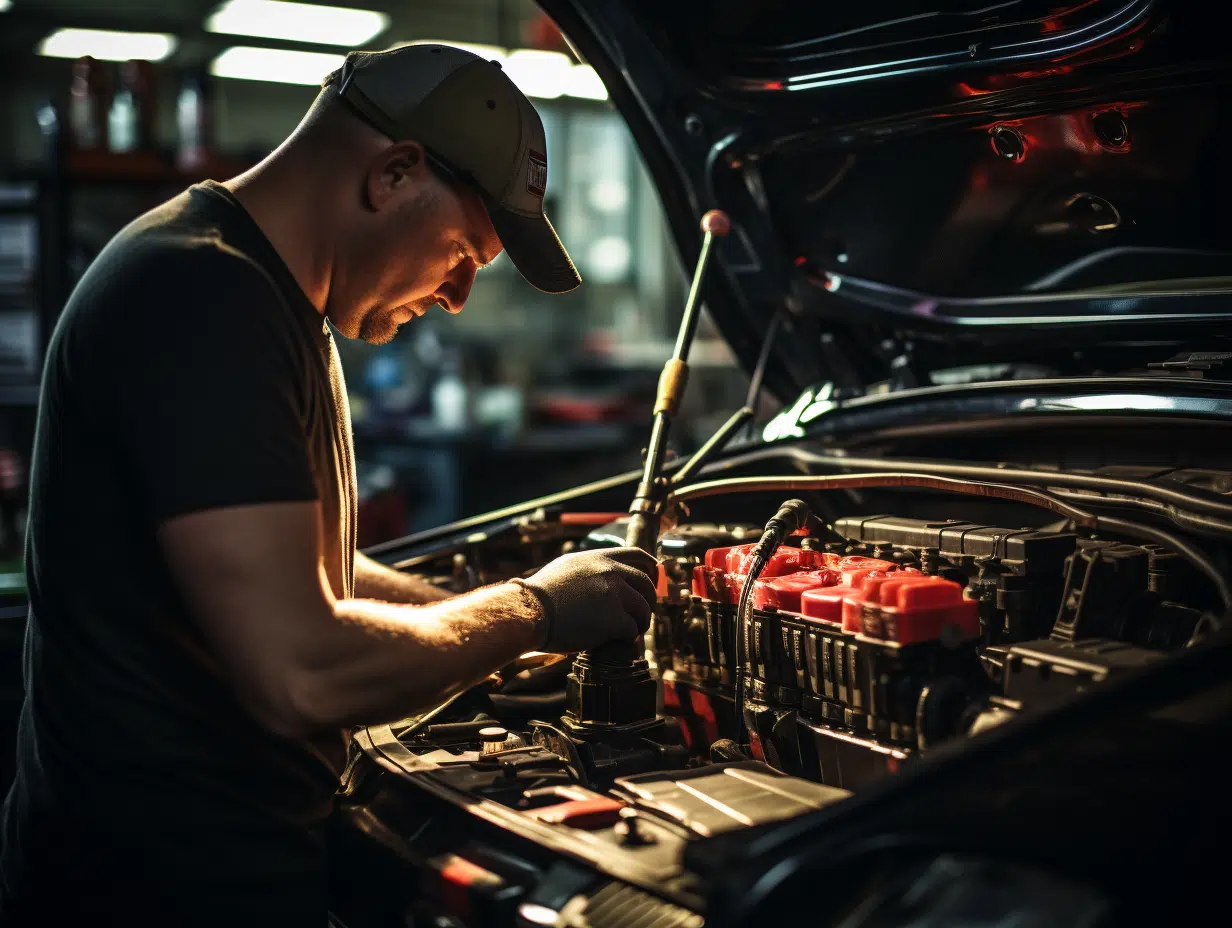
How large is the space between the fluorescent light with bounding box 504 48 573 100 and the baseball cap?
20.1 feet

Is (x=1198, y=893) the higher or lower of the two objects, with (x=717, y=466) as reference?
lower

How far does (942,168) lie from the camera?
66.9 inches

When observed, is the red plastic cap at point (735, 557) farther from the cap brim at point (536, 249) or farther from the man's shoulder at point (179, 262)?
the man's shoulder at point (179, 262)

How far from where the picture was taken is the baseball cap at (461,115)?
1256 mm

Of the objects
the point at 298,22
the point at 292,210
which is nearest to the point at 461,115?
the point at 292,210

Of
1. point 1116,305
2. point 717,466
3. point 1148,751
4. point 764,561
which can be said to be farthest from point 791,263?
point 1148,751

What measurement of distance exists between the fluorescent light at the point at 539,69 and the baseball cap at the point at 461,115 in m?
6.12

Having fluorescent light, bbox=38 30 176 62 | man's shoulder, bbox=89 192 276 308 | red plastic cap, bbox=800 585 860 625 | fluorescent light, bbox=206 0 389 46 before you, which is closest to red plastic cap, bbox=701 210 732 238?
red plastic cap, bbox=800 585 860 625

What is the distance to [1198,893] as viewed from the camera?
2.74ft

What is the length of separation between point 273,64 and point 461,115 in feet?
28.3

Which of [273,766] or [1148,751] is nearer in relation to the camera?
[1148,751]

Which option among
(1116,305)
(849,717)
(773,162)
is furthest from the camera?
(773,162)

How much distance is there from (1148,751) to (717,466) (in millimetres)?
1064

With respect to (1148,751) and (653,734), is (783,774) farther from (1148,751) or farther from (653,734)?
(1148,751)
